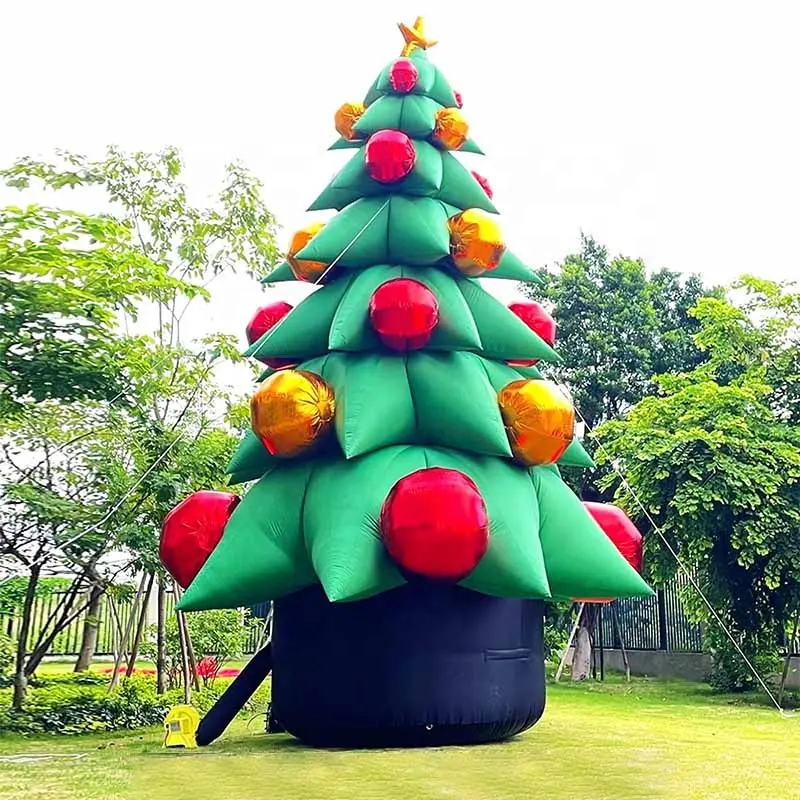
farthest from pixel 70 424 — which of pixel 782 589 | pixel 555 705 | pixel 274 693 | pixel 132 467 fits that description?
pixel 782 589

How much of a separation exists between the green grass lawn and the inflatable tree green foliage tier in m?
1.03

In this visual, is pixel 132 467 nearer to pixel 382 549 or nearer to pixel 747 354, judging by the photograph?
pixel 382 549

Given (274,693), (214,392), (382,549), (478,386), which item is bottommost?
(274,693)

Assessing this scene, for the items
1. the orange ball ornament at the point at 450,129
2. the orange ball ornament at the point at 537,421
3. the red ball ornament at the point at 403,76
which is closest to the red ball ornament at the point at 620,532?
the orange ball ornament at the point at 537,421

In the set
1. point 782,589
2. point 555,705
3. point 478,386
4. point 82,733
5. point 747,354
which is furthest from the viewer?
point 747,354

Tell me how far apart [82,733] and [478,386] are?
21.8 feet

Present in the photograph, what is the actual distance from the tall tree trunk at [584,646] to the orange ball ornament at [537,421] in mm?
13040

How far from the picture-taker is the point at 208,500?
702 centimetres

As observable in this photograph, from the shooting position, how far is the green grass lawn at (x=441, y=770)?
4.95m

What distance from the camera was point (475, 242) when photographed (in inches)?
269

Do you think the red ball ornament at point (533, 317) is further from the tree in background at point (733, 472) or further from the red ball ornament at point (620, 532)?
the tree in background at point (733, 472)

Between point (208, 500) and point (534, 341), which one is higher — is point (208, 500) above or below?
below

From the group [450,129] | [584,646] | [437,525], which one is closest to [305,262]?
[450,129]

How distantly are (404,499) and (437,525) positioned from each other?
0.86 feet
